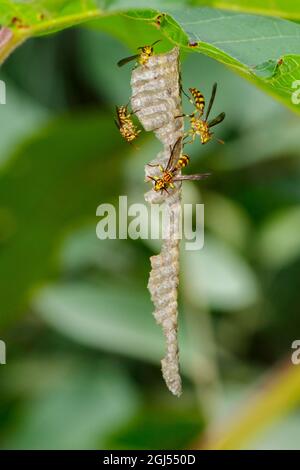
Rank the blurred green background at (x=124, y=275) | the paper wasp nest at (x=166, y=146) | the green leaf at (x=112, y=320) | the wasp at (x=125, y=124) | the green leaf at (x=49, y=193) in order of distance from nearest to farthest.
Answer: the paper wasp nest at (x=166, y=146) → the wasp at (x=125, y=124) → the green leaf at (x=49, y=193) → the blurred green background at (x=124, y=275) → the green leaf at (x=112, y=320)

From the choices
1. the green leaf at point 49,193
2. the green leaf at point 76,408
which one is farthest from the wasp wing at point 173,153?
the green leaf at point 76,408

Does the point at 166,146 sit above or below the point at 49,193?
below

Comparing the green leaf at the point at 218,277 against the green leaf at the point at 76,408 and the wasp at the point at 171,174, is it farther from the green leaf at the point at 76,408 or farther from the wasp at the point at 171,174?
the wasp at the point at 171,174

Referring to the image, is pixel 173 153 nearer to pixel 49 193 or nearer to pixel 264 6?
pixel 264 6

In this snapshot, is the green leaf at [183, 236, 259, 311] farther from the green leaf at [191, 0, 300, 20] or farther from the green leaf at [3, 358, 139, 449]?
the green leaf at [191, 0, 300, 20]

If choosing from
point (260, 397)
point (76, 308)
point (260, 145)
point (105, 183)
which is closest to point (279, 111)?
point (260, 145)

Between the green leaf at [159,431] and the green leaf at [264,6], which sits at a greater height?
the green leaf at [264,6]

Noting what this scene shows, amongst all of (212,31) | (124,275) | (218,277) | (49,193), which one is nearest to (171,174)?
(212,31)
